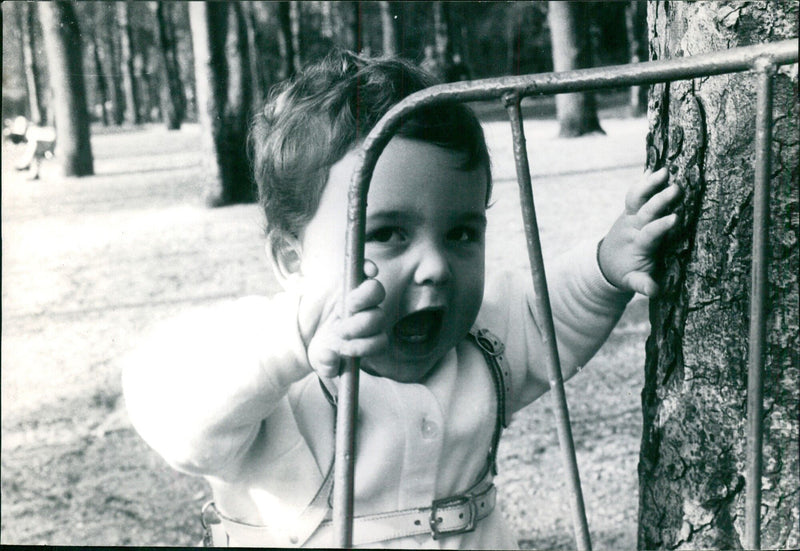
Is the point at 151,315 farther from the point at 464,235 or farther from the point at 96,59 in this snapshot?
the point at 464,235

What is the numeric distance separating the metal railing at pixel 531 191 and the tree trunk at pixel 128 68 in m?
0.68

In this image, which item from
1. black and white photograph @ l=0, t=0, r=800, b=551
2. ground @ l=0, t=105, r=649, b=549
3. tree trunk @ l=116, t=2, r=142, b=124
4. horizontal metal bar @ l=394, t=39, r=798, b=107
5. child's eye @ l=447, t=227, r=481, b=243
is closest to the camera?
horizontal metal bar @ l=394, t=39, r=798, b=107

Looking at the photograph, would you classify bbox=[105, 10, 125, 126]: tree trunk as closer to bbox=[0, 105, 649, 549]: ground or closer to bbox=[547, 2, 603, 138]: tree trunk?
bbox=[0, 105, 649, 549]: ground

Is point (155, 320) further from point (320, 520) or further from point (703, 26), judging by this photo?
point (703, 26)

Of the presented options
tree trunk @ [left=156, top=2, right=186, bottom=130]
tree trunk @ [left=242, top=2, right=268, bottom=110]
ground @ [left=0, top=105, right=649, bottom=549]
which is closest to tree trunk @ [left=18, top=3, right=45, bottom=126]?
ground @ [left=0, top=105, right=649, bottom=549]

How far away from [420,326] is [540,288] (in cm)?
21

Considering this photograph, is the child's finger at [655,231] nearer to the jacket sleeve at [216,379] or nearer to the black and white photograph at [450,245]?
the black and white photograph at [450,245]

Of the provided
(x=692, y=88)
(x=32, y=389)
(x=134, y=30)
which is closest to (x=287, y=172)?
(x=692, y=88)

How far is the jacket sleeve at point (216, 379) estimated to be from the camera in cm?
94

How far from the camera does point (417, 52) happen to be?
3.61 feet

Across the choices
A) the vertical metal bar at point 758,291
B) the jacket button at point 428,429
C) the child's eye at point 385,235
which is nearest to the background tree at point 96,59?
the child's eye at point 385,235

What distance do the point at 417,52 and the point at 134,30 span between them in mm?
656

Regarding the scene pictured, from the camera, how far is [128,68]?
144cm

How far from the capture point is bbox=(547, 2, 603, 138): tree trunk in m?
1.20
